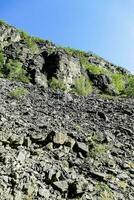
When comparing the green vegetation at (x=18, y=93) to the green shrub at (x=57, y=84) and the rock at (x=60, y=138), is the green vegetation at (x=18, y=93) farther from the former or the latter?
the rock at (x=60, y=138)

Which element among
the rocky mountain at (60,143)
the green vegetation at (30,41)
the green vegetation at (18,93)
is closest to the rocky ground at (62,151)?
the rocky mountain at (60,143)

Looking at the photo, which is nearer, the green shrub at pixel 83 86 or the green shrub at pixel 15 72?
the green shrub at pixel 15 72

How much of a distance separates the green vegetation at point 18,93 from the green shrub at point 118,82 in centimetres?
1457

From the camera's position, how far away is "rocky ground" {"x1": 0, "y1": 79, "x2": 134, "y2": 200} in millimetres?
17891

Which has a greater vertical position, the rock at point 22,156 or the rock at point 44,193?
the rock at point 22,156

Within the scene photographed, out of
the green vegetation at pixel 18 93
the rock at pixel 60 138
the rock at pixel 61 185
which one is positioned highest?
the green vegetation at pixel 18 93

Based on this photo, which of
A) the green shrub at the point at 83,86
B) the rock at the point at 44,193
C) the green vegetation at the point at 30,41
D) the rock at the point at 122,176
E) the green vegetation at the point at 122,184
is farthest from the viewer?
the green vegetation at the point at 30,41

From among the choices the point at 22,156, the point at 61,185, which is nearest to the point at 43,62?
the point at 22,156

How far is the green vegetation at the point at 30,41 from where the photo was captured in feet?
144

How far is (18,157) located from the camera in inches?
741

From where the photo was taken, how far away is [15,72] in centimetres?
3584

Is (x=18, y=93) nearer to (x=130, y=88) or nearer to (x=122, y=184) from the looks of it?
(x=122, y=184)

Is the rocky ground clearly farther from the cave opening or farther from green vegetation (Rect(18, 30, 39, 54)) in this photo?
green vegetation (Rect(18, 30, 39, 54))

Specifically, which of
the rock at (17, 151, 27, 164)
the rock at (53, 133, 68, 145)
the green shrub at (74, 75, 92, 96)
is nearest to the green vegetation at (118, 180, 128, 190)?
the rock at (53, 133, 68, 145)
